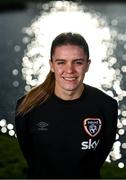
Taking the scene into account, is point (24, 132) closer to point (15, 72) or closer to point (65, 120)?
point (65, 120)

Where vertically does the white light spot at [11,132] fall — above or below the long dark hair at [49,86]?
below

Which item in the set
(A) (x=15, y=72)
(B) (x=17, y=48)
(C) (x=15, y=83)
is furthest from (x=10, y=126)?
(B) (x=17, y=48)

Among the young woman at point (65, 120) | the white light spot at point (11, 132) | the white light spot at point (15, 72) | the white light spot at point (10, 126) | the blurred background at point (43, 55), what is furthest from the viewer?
the white light spot at point (15, 72)

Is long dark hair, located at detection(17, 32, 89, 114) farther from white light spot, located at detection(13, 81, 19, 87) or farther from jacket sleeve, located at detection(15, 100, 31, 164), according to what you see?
white light spot, located at detection(13, 81, 19, 87)

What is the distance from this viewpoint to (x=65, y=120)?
18.1 feet

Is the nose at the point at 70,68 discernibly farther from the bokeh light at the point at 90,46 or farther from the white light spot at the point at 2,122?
the white light spot at the point at 2,122

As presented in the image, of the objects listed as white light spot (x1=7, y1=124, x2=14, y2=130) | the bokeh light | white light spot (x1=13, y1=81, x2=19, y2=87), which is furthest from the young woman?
white light spot (x1=13, y1=81, x2=19, y2=87)

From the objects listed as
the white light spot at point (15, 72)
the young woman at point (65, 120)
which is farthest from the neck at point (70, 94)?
the white light spot at point (15, 72)

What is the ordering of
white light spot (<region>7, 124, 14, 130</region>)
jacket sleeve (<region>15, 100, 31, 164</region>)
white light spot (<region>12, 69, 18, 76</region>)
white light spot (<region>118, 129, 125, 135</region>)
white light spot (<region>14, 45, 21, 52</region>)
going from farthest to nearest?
white light spot (<region>14, 45, 21, 52</region>)
white light spot (<region>12, 69, 18, 76</region>)
white light spot (<region>118, 129, 125, 135</region>)
white light spot (<region>7, 124, 14, 130</region>)
jacket sleeve (<region>15, 100, 31, 164</region>)

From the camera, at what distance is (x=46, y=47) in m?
33.0

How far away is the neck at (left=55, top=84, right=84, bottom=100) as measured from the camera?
5426 millimetres

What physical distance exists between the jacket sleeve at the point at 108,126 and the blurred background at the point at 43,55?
419cm

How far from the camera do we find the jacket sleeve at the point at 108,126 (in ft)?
17.7

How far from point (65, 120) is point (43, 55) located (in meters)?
24.8
